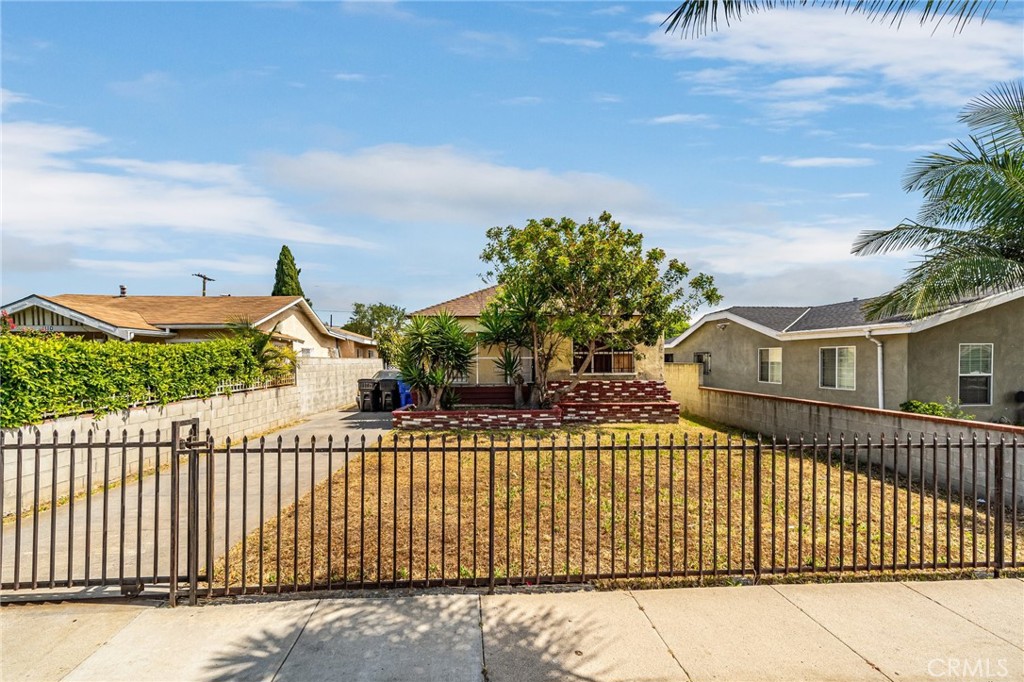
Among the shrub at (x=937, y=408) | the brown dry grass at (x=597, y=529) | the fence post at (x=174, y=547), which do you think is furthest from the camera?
the shrub at (x=937, y=408)

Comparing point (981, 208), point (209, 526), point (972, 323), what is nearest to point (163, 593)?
point (209, 526)

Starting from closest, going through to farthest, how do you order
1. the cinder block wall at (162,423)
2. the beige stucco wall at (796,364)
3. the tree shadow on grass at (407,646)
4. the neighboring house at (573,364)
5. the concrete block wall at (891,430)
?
the tree shadow on grass at (407,646)
the concrete block wall at (891,430)
the cinder block wall at (162,423)
the beige stucco wall at (796,364)
the neighboring house at (573,364)

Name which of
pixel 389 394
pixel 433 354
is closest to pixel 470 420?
pixel 433 354

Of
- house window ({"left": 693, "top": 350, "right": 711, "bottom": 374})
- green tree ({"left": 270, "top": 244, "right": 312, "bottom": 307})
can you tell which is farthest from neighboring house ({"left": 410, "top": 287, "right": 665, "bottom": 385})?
green tree ({"left": 270, "top": 244, "right": 312, "bottom": 307})

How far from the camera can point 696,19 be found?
4.52 metres

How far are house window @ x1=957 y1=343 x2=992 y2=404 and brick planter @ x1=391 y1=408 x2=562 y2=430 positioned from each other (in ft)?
32.0

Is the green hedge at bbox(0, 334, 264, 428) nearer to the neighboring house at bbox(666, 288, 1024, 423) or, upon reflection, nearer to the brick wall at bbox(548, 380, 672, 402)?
the brick wall at bbox(548, 380, 672, 402)

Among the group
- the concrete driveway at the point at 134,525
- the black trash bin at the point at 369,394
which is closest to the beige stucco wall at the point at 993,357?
the concrete driveway at the point at 134,525

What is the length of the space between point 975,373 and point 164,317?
928 inches

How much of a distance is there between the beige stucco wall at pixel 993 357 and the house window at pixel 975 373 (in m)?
0.09

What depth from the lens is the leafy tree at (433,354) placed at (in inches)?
647

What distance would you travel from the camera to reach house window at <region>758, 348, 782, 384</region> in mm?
17719

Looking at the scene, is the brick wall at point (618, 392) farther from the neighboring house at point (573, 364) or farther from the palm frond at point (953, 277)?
the palm frond at point (953, 277)

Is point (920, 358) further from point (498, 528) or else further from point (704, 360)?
point (498, 528)
